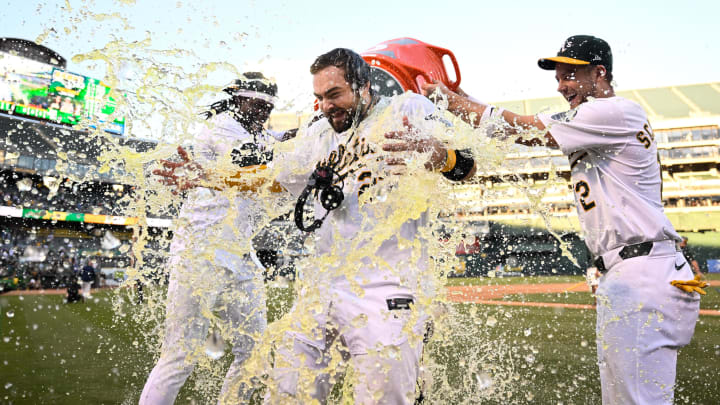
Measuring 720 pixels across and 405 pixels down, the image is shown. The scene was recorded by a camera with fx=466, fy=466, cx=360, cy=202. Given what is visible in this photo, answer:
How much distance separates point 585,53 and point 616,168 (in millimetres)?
643

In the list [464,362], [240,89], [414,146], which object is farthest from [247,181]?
[464,362]

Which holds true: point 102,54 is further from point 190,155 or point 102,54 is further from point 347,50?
point 347,50

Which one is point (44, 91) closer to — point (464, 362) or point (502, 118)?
point (464, 362)

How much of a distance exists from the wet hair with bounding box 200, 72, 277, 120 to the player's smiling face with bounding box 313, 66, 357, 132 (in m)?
1.30

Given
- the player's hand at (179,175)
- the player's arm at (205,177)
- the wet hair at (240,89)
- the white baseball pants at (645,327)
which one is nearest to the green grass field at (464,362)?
the white baseball pants at (645,327)

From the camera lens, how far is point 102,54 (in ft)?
8.80

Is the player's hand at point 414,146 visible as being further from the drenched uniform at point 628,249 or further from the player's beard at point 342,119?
the drenched uniform at point 628,249

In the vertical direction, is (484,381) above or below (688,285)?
below

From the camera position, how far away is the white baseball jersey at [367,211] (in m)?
2.02

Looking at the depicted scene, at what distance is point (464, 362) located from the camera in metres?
5.47

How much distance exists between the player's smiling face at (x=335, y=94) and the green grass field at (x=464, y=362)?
126cm

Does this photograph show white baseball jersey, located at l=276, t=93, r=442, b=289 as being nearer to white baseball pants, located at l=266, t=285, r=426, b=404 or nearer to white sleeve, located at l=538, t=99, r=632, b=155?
white baseball pants, located at l=266, t=285, r=426, b=404

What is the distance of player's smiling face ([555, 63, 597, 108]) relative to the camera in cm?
252

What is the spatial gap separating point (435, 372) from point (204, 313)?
272 centimetres
